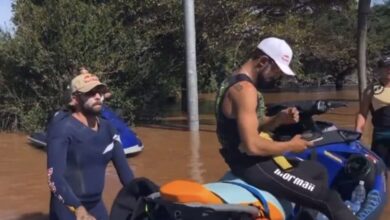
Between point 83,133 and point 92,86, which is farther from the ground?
point 92,86

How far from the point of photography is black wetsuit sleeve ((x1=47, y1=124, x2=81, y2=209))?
4359mm

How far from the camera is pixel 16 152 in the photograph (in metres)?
12.8

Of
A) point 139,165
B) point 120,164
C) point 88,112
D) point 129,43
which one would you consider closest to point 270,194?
point 120,164

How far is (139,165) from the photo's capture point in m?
11.2

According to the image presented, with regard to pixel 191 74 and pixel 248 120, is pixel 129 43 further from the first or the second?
pixel 248 120

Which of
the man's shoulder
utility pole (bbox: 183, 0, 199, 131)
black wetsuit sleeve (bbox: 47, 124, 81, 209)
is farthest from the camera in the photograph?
utility pole (bbox: 183, 0, 199, 131)

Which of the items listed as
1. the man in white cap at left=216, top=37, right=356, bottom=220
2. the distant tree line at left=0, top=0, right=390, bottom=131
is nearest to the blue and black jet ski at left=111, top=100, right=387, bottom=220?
the man in white cap at left=216, top=37, right=356, bottom=220

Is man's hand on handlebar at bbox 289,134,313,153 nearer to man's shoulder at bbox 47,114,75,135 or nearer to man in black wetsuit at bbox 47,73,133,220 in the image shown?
man in black wetsuit at bbox 47,73,133,220

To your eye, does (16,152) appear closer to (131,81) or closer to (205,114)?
(131,81)

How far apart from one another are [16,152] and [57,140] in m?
8.66

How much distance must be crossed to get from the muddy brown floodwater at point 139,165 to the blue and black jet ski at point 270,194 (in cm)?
266

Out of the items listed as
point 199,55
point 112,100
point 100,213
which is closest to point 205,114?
point 199,55

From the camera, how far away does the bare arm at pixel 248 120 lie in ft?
13.0

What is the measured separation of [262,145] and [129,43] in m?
12.6
